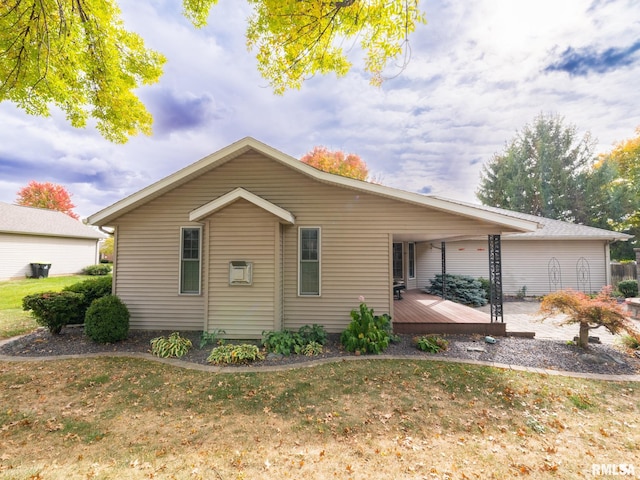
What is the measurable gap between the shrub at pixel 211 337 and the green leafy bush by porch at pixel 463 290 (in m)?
8.63

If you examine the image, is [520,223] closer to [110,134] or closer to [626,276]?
[110,134]

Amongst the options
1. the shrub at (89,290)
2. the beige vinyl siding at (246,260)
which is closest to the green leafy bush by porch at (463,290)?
the beige vinyl siding at (246,260)

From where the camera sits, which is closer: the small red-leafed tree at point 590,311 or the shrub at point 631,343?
the small red-leafed tree at point 590,311

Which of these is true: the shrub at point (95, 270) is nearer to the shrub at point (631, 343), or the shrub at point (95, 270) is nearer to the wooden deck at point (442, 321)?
the wooden deck at point (442, 321)

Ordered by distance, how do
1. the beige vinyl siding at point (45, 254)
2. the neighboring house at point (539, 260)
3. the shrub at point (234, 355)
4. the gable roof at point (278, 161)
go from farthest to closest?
the beige vinyl siding at point (45, 254) < the neighboring house at point (539, 260) < the gable roof at point (278, 161) < the shrub at point (234, 355)

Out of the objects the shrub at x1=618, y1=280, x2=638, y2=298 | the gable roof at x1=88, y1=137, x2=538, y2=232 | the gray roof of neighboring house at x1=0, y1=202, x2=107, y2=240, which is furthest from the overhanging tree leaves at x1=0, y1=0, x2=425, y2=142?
the shrub at x1=618, y1=280, x2=638, y2=298

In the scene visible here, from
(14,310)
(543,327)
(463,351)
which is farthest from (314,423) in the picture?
(14,310)

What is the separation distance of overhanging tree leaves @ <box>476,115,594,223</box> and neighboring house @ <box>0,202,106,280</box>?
37.1 m

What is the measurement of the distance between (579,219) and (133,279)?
32.1 metres

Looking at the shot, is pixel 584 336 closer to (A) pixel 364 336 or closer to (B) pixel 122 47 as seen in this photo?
(A) pixel 364 336

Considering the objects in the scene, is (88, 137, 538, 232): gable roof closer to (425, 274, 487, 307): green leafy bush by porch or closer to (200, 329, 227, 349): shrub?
(200, 329, 227, 349): shrub

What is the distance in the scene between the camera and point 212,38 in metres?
7.02

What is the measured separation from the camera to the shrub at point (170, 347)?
539 centimetres

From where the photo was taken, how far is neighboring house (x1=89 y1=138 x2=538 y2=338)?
20.1 ft
